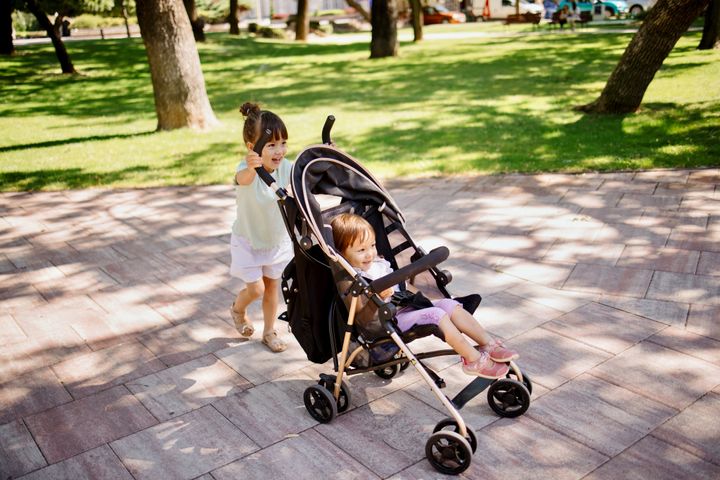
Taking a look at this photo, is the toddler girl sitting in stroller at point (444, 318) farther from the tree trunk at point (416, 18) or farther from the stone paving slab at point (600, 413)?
the tree trunk at point (416, 18)

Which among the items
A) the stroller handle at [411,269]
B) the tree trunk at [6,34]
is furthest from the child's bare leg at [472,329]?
the tree trunk at [6,34]

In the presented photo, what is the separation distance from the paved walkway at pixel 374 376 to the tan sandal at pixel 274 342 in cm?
6

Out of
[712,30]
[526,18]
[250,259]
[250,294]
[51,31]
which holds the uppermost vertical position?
[526,18]

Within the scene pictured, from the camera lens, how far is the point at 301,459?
10.7ft

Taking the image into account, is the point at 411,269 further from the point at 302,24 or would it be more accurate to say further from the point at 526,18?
the point at 526,18

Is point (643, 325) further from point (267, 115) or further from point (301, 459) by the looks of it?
point (267, 115)

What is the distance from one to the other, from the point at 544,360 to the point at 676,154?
5490 mm

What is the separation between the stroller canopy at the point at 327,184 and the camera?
335 cm

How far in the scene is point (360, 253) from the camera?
3.49 m

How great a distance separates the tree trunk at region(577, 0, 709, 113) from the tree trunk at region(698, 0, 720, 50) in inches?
328

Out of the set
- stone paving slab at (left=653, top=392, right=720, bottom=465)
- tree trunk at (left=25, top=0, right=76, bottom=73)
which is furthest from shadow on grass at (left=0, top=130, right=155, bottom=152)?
stone paving slab at (left=653, top=392, right=720, bottom=465)

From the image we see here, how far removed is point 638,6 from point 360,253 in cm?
3435

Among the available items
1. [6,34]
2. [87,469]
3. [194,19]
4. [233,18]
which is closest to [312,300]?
[87,469]

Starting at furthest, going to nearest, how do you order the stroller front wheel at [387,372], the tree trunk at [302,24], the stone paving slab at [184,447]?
the tree trunk at [302,24] < the stroller front wheel at [387,372] < the stone paving slab at [184,447]
